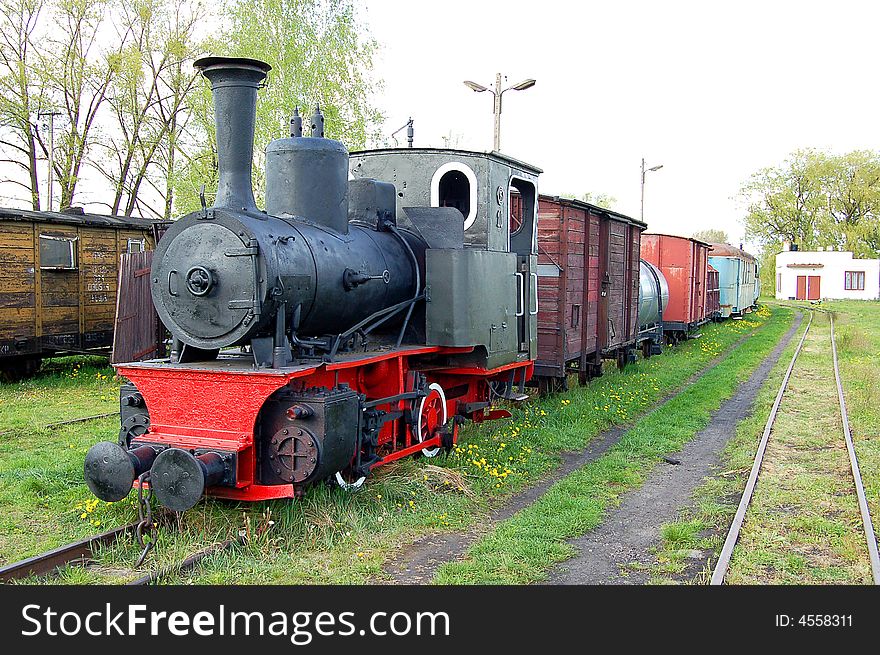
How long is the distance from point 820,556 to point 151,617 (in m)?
4.36

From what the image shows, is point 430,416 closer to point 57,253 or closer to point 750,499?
point 750,499

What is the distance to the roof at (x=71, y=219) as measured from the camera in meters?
12.6

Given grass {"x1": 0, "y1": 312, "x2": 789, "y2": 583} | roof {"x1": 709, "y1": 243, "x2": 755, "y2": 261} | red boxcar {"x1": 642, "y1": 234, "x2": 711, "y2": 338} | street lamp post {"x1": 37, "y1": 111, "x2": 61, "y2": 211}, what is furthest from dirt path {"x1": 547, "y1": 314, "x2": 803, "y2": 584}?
roof {"x1": 709, "y1": 243, "x2": 755, "y2": 261}

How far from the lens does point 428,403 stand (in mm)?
7496

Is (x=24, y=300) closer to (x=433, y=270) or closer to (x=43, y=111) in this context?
(x=433, y=270)

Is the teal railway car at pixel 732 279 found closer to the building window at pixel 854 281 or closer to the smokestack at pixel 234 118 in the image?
the building window at pixel 854 281

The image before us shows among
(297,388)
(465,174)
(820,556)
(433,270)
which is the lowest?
(820,556)

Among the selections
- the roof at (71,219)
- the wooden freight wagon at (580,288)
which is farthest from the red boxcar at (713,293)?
the roof at (71,219)

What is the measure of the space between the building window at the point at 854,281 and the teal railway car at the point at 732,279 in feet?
71.9

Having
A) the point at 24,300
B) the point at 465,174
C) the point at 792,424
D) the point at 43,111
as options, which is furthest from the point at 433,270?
the point at 43,111

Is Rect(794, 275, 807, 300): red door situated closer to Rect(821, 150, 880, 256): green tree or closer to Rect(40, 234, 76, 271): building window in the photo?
Rect(821, 150, 880, 256): green tree

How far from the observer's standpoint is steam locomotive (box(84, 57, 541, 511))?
5.49 meters

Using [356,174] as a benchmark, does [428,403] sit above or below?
below

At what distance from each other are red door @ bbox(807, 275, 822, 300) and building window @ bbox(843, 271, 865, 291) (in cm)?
167
